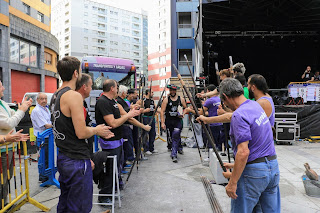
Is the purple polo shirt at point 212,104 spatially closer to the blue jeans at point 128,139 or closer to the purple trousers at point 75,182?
the blue jeans at point 128,139

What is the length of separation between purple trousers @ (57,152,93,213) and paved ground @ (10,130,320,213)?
1.37 m

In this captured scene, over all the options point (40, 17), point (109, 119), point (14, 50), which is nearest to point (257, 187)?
point (109, 119)

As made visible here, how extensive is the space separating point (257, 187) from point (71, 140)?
1.88 meters

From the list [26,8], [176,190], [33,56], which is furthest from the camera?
[33,56]

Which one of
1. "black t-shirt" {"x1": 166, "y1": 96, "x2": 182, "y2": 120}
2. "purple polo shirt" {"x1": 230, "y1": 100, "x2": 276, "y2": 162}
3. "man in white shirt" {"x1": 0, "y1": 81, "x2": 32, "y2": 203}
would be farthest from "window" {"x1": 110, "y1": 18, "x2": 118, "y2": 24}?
"purple polo shirt" {"x1": 230, "y1": 100, "x2": 276, "y2": 162}

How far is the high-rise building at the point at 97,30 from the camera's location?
62219 mm

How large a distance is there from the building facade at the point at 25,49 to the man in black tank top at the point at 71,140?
19626mm

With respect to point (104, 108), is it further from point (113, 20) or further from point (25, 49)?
point (113, 20)

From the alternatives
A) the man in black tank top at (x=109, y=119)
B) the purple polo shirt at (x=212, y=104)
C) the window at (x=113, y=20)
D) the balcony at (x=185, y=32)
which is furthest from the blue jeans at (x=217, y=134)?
the window at (x=113, y=20)

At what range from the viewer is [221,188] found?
15.0ft

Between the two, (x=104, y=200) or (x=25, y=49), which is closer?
(x=104, y=200)

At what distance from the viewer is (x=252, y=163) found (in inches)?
87.3

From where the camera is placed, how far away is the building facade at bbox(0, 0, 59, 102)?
744 inches

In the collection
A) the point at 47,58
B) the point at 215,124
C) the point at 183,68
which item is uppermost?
the point at 47,58
